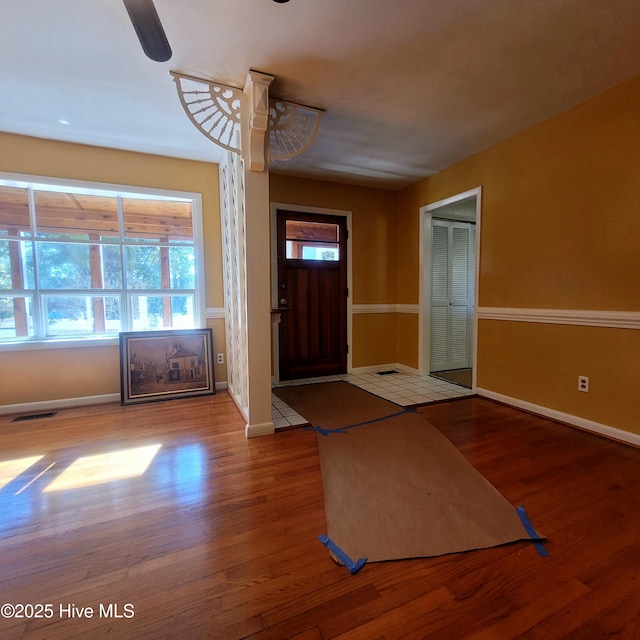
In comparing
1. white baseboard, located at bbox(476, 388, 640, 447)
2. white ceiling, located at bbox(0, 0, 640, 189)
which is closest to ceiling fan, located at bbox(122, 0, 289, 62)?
white ceiling, located at bbox(0, 0, 640, 189)

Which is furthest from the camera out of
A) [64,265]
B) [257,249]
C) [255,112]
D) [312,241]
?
[312,241]

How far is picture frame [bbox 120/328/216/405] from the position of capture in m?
3.10

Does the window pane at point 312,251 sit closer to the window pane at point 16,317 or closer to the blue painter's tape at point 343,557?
the window pane at point 16,317

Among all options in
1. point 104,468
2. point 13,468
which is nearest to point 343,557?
point 104,468

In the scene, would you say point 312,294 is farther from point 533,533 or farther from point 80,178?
point 533,533

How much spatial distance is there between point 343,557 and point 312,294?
306cm

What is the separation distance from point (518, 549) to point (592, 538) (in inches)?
13.8

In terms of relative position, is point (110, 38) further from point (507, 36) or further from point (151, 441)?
point (151, 441)

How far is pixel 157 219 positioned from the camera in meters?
3.28

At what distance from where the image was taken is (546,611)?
102 cm

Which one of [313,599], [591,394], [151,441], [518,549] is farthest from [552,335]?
[151,441]

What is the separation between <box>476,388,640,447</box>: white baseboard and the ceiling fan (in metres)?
3.41

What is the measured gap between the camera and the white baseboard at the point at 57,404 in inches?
110

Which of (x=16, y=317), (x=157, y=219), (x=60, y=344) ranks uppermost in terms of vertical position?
(x=157, y=219)
